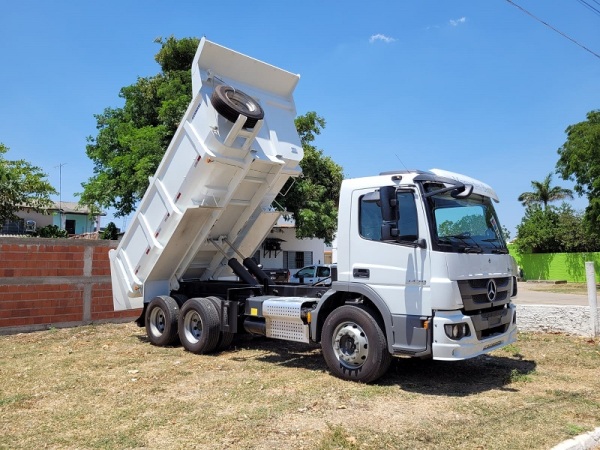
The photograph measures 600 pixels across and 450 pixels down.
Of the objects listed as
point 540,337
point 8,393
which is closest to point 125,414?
point 8,393

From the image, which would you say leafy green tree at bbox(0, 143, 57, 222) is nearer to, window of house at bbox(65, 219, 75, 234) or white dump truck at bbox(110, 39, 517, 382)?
white dump truck at bbox(110, 39, 517, 382)

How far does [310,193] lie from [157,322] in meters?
13.4

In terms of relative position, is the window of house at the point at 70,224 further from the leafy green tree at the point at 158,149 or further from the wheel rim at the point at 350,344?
the wheel rim at the point at 350,344

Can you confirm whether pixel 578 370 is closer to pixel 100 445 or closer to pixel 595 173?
pixel 100 445

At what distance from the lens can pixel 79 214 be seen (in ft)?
134

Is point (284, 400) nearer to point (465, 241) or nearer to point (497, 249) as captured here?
point (465, 241)

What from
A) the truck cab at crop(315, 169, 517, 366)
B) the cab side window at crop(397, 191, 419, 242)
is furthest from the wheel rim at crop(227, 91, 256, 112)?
the cab side window at crop(397, 191, 419, 242)

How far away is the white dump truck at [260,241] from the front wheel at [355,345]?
0.02 meters

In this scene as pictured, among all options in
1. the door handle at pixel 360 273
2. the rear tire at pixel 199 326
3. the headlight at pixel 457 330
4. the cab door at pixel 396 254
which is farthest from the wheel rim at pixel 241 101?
the headlight at pixel 457 330

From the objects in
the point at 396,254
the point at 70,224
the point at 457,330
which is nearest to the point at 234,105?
the point at 396,254

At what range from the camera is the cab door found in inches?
255

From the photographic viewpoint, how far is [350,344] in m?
7.03

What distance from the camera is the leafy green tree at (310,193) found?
72.0 feet

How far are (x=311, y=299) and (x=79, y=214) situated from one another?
3736 cm
